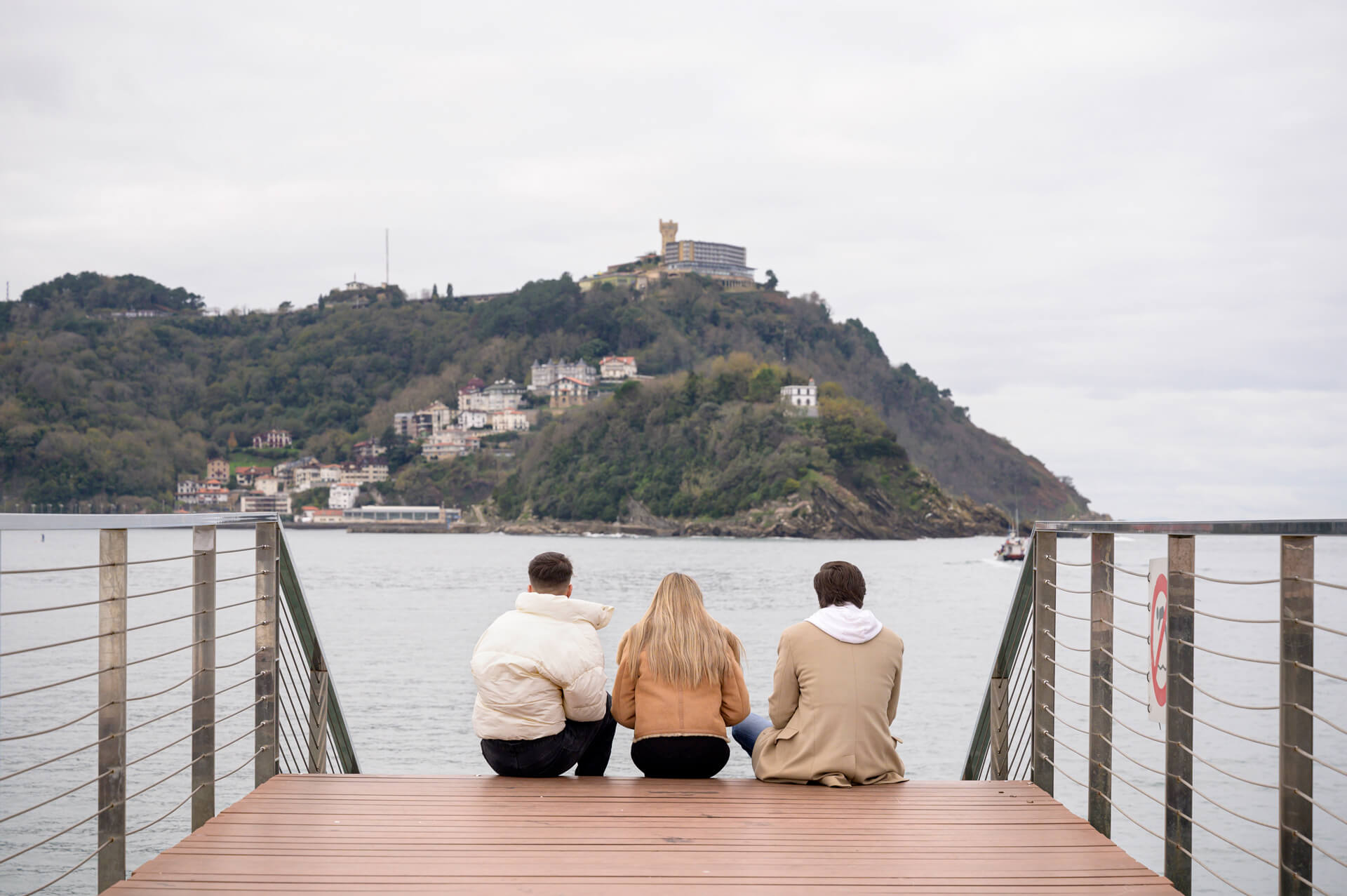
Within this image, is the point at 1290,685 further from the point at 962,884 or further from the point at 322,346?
the point at 322,346

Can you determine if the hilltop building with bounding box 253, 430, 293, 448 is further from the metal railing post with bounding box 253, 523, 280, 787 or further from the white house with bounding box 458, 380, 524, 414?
the metal railing post with bounding box 253, 523, 280, 787

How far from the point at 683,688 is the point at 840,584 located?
73 cm

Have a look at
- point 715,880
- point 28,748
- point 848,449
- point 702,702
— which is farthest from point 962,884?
point 848,449

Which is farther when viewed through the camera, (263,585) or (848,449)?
(848,449)

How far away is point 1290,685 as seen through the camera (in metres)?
2.52

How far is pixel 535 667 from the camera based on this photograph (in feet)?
13.5

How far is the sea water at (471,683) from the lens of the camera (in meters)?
12.2

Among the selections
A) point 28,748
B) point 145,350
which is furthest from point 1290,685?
point 145,350

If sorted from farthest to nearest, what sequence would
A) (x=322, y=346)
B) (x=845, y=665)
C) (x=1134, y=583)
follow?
(x=322, y=346)
(x=1134, y=583)
(x=845, y=665)

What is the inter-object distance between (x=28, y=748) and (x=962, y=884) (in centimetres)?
1635

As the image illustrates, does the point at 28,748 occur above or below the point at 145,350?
below

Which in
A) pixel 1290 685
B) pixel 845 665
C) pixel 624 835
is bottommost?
pixel 624 835

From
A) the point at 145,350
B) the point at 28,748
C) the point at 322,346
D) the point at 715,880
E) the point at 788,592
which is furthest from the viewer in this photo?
the point at 322,346

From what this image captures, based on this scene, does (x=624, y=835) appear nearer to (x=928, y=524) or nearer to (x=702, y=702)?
(x=702, y=702)
